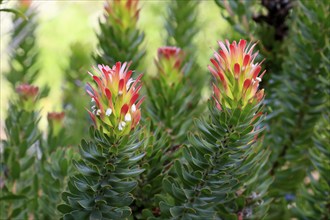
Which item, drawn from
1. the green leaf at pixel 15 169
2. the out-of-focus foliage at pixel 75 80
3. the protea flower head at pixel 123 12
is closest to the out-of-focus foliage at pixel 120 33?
the protea flower head at pixel 123 12

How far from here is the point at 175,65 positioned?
1.03 m

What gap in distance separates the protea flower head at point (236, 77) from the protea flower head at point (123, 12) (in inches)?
15.8

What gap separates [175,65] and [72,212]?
14.9 inches

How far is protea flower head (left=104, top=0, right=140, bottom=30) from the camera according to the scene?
1.09 meters

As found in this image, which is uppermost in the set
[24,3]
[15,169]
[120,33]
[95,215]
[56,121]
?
[24,3]

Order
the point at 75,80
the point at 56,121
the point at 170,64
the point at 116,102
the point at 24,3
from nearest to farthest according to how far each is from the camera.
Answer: the point at 116,102, the point at 170,64, the point at 56,121, the point at 24,3, the point at 75,80

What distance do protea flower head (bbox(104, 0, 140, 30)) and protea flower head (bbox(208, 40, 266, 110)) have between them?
40 centimetres

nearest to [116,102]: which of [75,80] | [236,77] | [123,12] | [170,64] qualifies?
[236,77]

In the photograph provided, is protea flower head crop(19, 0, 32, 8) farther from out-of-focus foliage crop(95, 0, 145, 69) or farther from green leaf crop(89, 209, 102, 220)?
green leaf crop(89, 209, 102, 220)

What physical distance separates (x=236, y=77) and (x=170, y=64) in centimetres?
32

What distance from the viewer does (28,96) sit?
112cm

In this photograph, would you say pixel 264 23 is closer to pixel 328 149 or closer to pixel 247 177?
pixel 328 149

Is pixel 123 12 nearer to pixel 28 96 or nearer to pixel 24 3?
pixel 28 96

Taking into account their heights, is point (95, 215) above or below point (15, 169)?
below
